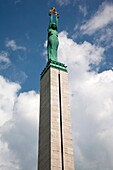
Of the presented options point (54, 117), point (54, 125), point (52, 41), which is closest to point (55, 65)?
point (52, 41)

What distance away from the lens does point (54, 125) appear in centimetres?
3972

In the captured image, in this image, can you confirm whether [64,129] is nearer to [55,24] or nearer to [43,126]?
[43,126]

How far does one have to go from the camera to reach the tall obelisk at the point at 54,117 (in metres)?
37.3

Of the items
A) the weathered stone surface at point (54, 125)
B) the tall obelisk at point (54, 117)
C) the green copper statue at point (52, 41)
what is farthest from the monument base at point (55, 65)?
the green copper statue at point (52, 41)

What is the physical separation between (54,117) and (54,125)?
4.70ft

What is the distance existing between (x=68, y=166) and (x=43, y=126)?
26.6 feet

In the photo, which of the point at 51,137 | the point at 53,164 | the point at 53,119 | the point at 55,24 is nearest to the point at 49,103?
the point at 53,119

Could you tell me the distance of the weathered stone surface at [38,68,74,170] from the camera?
37.2 m

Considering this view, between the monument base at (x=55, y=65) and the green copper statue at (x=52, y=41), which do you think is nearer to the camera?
the monument base at (x=55, y=65)

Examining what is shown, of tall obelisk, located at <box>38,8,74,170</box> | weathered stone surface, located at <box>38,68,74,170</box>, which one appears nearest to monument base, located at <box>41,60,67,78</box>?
tall obelisk, located at <box>38,8,74,170</box>

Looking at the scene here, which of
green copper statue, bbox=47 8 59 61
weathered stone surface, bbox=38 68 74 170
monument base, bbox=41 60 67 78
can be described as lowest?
weathered stone surface, bbox=38 68 74 170

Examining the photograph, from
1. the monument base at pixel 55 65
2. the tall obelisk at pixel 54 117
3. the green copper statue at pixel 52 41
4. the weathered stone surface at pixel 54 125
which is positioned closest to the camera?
the weathered stone surface at pixel 54 125

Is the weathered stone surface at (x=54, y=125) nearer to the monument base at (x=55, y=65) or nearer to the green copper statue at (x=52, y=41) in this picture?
the monument base at (x=55, y=65)

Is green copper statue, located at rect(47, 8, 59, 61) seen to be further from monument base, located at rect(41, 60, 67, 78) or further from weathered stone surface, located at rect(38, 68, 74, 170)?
weathered stone surface, located at rect(38, 68, 74, 170)
